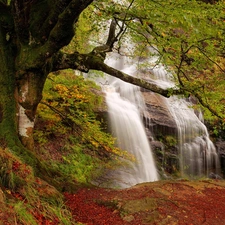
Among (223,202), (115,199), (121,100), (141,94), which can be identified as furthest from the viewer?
(141,94)

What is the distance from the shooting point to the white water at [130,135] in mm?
11055

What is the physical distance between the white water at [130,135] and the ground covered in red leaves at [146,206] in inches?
142

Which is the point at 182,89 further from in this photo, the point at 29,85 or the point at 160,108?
the point at 160,108

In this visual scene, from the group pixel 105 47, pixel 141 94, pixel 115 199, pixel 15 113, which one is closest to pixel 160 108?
pixel 141 94

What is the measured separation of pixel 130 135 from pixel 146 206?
7.65 m

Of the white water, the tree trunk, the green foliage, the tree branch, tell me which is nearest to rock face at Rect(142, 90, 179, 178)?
the white water

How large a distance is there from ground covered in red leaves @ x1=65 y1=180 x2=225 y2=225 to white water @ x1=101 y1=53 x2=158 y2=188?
11.9 ft

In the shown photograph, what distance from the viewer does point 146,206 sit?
5.25 m

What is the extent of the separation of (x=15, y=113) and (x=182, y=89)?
12.0 ft

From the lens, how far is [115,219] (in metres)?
4.64

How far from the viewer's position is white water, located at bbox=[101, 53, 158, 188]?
1105cm

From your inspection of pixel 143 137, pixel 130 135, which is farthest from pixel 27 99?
pixel 143 137

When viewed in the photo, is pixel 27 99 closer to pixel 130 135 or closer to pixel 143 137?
pixel 130 135

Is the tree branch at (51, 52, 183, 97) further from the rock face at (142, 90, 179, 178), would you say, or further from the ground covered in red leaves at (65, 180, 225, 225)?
the rock face at (142, 90, 179, 178)
